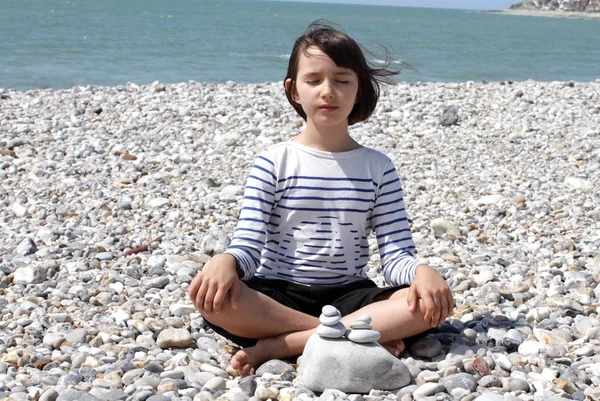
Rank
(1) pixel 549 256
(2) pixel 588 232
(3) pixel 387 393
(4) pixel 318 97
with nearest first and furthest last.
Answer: (3) pixel 387 393, (4) pixel 318 97, (1) pixel 549 256, (2) pixel 588 232

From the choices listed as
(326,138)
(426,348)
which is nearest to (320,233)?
(326,138)

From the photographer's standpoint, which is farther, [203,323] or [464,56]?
[464,56]

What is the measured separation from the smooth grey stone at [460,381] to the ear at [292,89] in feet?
4.40

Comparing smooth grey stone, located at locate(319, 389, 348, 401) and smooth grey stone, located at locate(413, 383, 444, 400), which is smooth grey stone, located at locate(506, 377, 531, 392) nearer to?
smooth grey stone, located at locate(413, 383, 444, 400)

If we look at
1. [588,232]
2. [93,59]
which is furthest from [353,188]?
[93,59]

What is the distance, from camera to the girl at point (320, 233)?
300cm

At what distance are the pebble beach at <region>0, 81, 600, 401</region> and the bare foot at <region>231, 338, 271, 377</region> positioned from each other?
0.17 feet

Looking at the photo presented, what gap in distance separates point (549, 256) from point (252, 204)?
2.22m

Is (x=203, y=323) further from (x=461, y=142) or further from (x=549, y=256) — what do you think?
(x=461, y=142)

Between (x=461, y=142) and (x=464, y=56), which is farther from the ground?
(x=464, y=56)

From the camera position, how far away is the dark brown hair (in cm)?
308

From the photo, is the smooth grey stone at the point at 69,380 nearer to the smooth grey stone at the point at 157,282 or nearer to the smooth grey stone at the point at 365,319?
the smooth grey stone at the point at 365,319

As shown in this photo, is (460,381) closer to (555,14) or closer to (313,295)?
(313,295)

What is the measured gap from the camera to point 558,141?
809 centimetres
